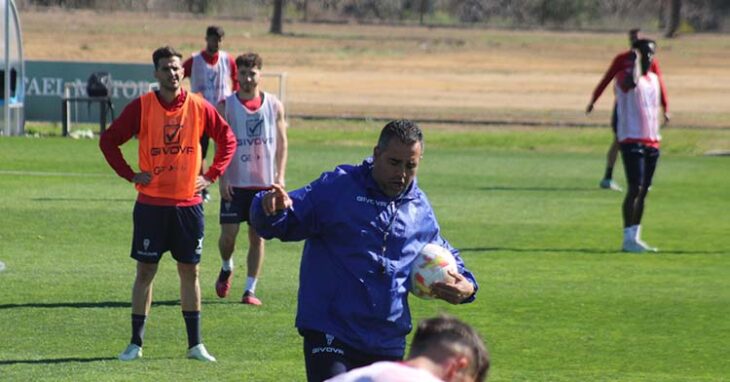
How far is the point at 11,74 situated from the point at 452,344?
26.9 metres

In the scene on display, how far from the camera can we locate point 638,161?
16953 millimetres

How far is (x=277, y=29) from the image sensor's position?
278ft

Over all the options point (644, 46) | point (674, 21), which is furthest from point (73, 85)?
point (674, 21)

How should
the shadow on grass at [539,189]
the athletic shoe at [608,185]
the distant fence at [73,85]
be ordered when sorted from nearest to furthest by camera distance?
the shadow on grass at [539,189] → the athletic shoe at [608,185] → the distant fence at [73,85]

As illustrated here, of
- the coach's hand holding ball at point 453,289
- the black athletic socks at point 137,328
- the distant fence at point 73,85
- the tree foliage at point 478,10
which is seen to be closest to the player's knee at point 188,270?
the black athletic socks at point 137,328

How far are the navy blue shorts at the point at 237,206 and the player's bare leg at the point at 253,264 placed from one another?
202 mm

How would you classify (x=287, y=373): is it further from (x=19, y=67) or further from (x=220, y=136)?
(x=19, y=67)

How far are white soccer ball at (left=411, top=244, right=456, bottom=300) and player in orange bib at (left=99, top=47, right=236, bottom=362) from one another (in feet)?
12.8

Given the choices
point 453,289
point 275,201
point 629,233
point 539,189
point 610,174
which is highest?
point 275,201

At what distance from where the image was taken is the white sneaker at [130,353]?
35.2 feet

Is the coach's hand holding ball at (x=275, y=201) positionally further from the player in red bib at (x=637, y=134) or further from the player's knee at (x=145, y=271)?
the player in red bib at (x=637, y=134)

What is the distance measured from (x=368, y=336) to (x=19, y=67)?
2480 centimetres

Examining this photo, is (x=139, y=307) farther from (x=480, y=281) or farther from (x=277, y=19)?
(x=277, y=19)

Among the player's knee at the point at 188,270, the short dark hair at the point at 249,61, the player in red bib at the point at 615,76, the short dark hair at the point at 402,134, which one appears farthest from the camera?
the player in red bib at the point at 615,76
